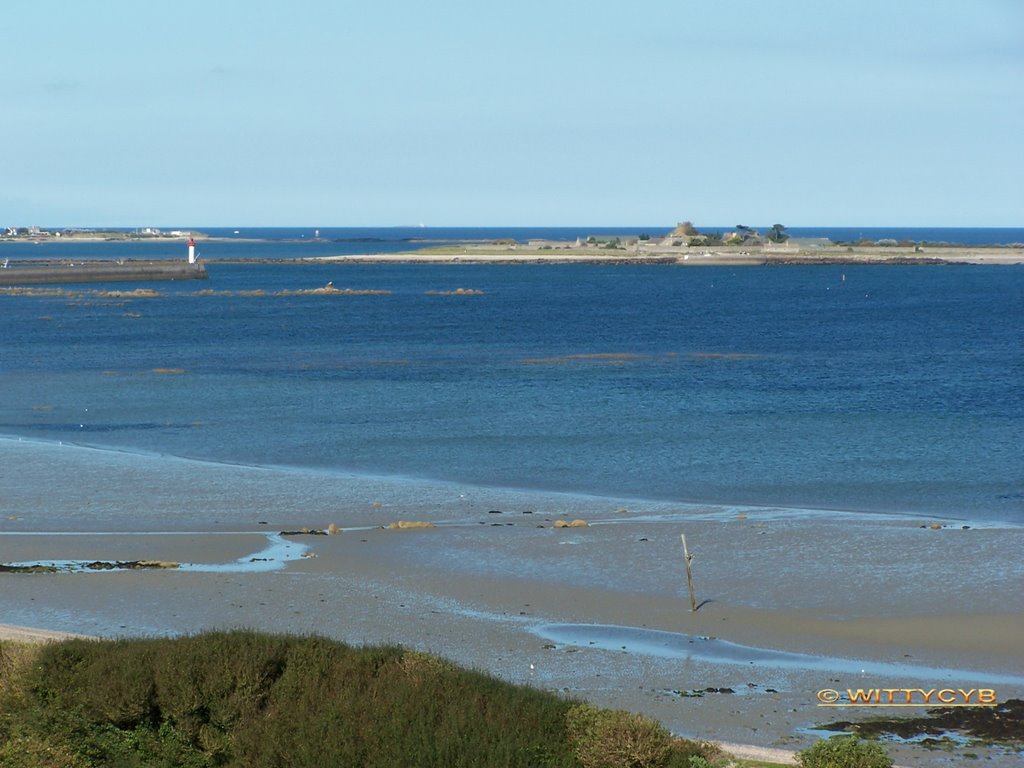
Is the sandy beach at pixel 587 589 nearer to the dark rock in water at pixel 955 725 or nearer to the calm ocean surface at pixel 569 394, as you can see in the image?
the dark rock in water at pixel 955 725

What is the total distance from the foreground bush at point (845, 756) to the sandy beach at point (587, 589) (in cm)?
263

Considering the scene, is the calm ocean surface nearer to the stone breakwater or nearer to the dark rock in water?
the dark rock in water

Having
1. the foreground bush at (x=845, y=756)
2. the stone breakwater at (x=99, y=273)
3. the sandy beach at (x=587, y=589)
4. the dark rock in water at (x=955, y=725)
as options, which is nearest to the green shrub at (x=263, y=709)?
the foreground bush at (x=845, y=756)

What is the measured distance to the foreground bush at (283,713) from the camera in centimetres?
1105

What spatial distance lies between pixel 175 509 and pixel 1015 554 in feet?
55.8

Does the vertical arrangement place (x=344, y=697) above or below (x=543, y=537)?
above

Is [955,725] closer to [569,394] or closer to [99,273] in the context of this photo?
[569,394]

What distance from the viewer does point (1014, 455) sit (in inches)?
1406

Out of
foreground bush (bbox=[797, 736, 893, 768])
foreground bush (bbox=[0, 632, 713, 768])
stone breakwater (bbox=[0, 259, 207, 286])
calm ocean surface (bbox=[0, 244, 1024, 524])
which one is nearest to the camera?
foreground bush (bbox=[797, 736, 893, 768])

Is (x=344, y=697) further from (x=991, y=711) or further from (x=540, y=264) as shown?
(x=540, y=264)

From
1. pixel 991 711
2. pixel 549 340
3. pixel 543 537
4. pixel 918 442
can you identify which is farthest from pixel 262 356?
pixel 991 711

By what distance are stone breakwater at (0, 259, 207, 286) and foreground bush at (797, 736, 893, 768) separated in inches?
5279

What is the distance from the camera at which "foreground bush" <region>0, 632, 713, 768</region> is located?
11.1m

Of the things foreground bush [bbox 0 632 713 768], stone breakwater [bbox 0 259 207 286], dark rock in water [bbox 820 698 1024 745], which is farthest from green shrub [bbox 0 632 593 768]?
stone breakwater [bbox 0 259 207 286]
